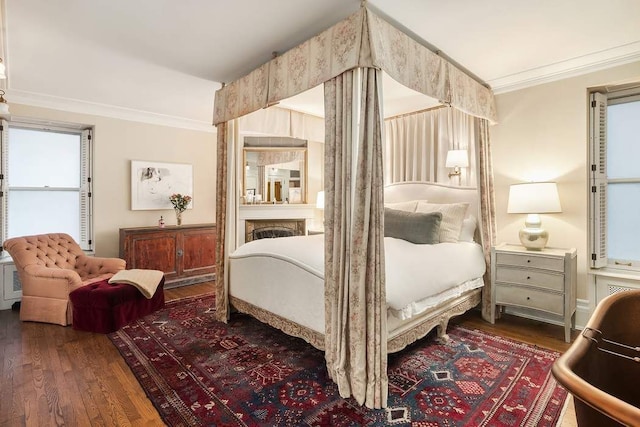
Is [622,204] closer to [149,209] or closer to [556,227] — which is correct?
[556,227]

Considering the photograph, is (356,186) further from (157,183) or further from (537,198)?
(157,183)

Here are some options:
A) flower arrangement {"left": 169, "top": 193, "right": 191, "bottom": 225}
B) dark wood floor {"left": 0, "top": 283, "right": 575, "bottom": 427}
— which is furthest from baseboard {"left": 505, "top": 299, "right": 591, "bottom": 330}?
flower arrangement {"left": 169, "top": 193, "right": 191, "bottom": 225}

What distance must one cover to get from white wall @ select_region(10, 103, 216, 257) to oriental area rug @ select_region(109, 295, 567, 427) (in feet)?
7.34

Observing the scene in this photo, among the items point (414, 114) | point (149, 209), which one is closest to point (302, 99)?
point (414, 114)

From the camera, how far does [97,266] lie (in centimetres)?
384

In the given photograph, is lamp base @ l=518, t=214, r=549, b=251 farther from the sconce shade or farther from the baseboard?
the baseboard

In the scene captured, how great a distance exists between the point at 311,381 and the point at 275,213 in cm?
356

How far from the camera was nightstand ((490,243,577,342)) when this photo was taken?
2859mm

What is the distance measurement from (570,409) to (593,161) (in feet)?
7.82

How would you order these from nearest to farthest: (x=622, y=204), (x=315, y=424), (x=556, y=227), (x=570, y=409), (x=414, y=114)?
(x=315, y=424) → (x=570, y=409) → (x=622, y=204) → (x=556, y=227) → (x=414, y=114)

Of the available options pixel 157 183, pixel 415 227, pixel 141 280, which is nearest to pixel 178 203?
pixel 157 183

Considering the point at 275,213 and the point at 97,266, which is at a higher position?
the point at 275,213

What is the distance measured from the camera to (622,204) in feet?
A: 10.2

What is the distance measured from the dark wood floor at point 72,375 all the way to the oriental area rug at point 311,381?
0.44 feet
